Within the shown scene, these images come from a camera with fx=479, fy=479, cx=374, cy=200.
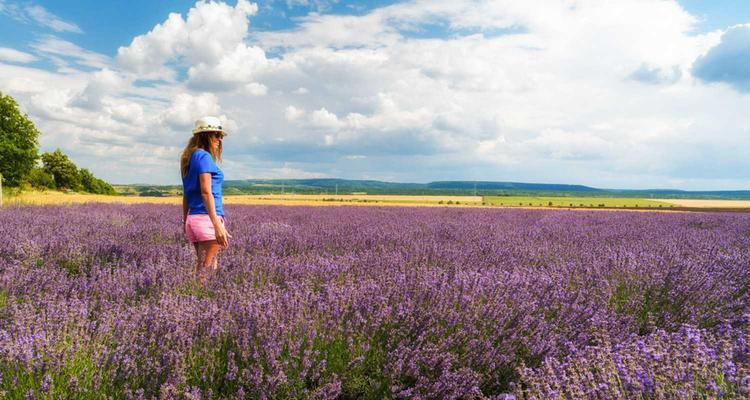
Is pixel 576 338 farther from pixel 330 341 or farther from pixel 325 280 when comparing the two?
pixel 325 280

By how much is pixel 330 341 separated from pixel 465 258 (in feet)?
6.95

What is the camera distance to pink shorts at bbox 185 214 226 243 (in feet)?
10.8

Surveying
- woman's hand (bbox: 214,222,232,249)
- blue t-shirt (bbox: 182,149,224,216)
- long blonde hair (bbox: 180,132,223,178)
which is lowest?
woman's hand (bbox: 214,222,232,249)

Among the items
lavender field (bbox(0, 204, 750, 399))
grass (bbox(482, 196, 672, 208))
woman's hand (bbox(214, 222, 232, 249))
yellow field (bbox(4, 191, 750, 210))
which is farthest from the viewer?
grass (bbox(482, 196, 672, 208))

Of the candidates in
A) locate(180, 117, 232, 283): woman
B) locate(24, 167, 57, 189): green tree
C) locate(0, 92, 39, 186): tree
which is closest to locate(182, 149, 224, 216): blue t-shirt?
locate(180, 117, 232, 283): woman

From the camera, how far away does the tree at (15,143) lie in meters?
24.8

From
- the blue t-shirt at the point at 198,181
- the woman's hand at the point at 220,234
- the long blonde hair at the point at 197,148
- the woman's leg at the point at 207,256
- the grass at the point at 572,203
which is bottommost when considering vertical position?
the grass at the point at 572,203

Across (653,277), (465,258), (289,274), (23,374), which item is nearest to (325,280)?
(289,274)

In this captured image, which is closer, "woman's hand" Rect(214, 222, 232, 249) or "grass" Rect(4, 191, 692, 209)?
"woman's hand" Rect(214, 222, 232, 249)

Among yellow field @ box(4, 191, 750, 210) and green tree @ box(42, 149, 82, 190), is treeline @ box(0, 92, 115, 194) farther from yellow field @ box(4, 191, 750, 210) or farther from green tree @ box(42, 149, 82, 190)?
green tree @ box(42, 149, 82, 190)

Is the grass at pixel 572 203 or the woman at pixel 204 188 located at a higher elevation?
the woman at pixel 204 188

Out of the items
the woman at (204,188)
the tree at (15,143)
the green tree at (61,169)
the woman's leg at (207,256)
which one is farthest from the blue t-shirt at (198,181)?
the green tree at (61,169)

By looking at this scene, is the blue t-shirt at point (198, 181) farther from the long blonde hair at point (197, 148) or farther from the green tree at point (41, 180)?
the green tree at point (41, 180)

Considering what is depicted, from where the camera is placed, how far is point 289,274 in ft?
11.0
